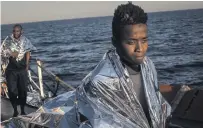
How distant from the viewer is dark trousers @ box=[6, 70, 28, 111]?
732 cm

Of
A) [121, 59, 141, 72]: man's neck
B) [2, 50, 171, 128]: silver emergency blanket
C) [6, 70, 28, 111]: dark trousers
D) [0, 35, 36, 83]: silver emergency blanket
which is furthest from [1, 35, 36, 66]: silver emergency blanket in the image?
[121, 59, 141, 72]: man's neck

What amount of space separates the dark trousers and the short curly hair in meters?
4.96

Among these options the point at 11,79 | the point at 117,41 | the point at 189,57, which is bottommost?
the point at 189,57

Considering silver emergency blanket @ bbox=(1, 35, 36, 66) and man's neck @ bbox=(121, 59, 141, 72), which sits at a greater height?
man's neck @ bbox=(121, 59, 141, 72)

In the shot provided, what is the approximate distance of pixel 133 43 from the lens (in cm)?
268

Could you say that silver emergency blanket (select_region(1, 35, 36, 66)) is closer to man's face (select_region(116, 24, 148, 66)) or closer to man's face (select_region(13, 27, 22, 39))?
man's face (select_region(13, 27, 22, 39))

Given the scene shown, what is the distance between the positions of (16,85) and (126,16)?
17.5ft

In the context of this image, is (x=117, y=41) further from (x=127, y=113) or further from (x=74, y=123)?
(x=74, y=123)

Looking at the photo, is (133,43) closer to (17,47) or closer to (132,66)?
(132,66)

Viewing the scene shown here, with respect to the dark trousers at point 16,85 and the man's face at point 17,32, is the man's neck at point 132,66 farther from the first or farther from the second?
the dark trousers at point 16,85

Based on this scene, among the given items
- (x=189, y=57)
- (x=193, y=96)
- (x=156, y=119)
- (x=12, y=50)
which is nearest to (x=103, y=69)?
(x=156, y=119)

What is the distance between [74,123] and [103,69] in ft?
1.83

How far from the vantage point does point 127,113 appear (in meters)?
2.75

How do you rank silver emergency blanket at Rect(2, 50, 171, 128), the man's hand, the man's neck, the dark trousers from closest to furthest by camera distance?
silver emergency blanket at Rect(2, 50, 171, 128), the man's neck, the man's hand, the dark trousers
